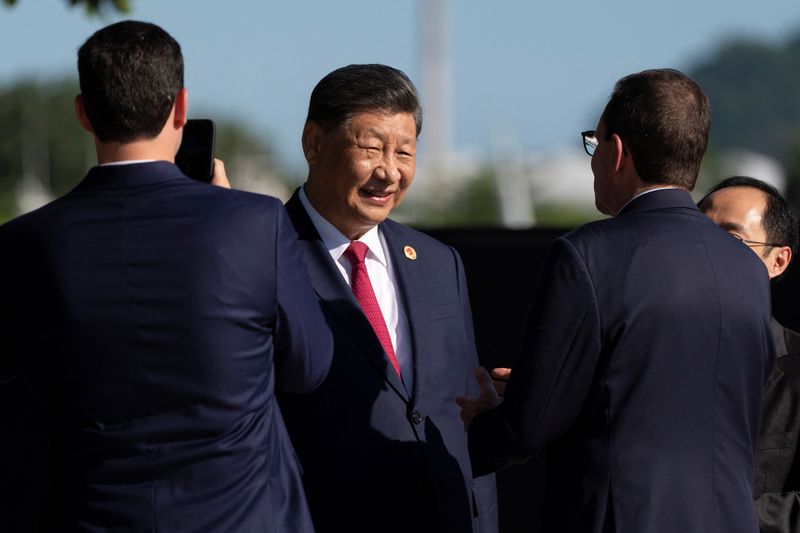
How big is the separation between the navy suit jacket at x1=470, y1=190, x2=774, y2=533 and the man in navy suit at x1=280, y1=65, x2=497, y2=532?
51 centimetres

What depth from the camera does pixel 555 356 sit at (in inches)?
104

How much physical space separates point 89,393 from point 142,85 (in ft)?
1.87

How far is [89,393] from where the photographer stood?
2.45m

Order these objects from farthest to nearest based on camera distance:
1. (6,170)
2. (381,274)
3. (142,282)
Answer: (6,170)
(381,274)
(142,282)

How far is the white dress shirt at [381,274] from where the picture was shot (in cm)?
331

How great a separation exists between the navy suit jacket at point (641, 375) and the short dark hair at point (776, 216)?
617mm

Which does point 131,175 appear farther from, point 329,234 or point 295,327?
point 329,234

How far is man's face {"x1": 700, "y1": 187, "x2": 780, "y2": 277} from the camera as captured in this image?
3.30 m

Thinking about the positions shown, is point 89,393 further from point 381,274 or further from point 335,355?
point 381,274

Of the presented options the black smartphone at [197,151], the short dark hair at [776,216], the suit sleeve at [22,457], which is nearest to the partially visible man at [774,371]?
the short dark hair at [776,216]

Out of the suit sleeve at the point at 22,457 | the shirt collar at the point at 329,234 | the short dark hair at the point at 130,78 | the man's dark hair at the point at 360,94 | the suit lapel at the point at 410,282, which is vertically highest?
the short dark hair at the point at 130,78

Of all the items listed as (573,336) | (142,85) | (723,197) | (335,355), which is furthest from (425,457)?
(142,85)

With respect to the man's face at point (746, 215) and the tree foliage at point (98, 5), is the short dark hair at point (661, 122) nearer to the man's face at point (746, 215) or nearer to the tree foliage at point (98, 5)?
the man's face at point (746, 215)

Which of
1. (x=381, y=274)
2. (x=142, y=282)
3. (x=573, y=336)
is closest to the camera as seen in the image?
(x=142, y=282)
